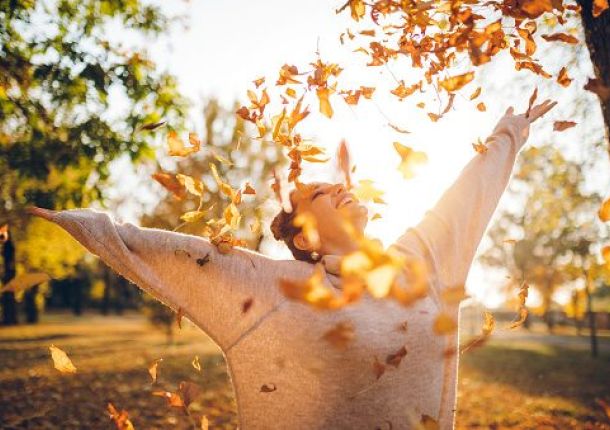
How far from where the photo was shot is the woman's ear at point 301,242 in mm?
2008

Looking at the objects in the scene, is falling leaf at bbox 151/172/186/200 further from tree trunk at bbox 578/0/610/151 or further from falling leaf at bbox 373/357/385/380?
tree trunk at bbox 578/0/610/151

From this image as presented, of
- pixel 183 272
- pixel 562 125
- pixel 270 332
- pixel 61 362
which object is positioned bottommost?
pixel 61 362

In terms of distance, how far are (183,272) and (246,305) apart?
257 mm

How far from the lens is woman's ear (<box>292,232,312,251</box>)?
201cm

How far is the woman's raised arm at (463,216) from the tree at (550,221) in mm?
230

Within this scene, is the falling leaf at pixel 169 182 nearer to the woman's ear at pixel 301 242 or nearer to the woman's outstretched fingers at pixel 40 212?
the woman's outstretched fingers at pixel 40 212

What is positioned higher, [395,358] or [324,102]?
[324,102]

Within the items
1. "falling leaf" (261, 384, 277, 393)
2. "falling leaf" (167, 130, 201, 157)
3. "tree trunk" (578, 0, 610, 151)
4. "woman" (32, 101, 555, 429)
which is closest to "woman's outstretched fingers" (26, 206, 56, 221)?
"woman" (32, 101, 555, 429)

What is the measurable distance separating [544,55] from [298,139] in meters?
4.51

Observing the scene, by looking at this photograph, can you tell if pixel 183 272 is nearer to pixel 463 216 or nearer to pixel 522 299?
pixel 463 216

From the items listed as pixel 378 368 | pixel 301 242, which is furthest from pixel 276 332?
pixel 301 242

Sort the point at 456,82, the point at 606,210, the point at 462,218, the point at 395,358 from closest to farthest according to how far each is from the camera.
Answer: the point at 606,210 < the point at 395,358 < the point at 456,82 < the point at 462,218

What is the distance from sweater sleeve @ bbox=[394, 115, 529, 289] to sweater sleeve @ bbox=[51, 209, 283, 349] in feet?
2.55

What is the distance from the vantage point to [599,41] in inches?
109
